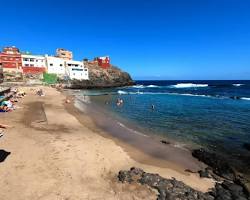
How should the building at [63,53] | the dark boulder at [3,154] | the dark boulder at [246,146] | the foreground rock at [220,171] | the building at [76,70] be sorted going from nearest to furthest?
the foreground rock at [220,171] → the dark boulder at [3,154] → the dark boulder at [246,146] → the building at [76,70] → the building at [63,53]

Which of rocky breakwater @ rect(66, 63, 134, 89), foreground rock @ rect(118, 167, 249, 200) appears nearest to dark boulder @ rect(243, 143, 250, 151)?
foreground rock @ rect(118, 167, 249, 200)

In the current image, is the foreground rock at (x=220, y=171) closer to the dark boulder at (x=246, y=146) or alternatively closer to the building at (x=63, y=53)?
the dark boulder at (x=246, y=146)

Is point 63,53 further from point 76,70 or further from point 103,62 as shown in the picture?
point 103,62

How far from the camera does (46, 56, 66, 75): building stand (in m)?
84.9

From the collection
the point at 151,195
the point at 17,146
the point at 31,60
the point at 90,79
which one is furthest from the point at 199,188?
the point at 90,79

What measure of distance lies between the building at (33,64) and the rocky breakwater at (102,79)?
1234 centimetres

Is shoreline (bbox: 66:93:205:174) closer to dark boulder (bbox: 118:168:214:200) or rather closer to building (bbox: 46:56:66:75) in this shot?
dark boulder (bbox: 118:168:214:200)

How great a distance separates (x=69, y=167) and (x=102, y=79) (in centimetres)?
9157

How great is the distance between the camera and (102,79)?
10019 centimetres

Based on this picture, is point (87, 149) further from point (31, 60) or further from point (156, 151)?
point (31, 60)

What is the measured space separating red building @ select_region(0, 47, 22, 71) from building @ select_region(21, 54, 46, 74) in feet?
5.41

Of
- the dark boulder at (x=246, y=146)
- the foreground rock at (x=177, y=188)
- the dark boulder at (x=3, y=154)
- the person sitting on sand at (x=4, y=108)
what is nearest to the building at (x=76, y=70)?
the person sitting on sand at (x=4, y=108)

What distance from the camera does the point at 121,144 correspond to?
14.5m

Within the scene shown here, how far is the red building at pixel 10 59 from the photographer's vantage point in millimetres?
74938
